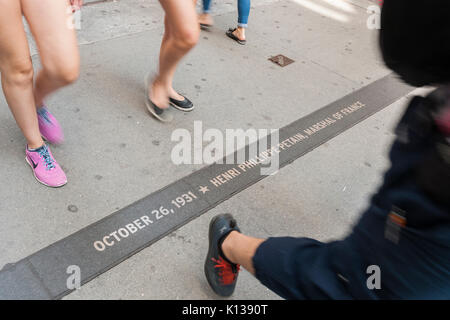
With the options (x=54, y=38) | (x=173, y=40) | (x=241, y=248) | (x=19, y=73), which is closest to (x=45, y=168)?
(x=19, y=73)

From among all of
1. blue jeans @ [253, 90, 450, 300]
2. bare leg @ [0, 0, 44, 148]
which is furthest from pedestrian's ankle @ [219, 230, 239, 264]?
bare leg @ [0, 0, 44, 148]

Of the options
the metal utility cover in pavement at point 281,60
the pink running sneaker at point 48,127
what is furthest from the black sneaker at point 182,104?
the metal utility cover in pavement at point 281,60

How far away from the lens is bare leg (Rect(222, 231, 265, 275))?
1313 mm

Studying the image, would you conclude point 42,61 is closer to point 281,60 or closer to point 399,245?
point 399,245

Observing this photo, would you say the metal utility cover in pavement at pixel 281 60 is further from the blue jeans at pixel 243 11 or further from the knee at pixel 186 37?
the knee at pixel 186 37

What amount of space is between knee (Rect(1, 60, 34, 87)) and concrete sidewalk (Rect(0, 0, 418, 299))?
0.49 metres

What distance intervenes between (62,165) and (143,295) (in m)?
0.90

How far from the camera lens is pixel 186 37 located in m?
2.16

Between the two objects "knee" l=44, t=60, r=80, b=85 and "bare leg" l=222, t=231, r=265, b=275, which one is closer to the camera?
"bare leg" l=222, t=231, r=265, b=275

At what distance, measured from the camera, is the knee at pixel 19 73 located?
1663mm

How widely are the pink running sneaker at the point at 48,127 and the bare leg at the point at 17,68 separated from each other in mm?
167

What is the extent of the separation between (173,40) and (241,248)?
137cm

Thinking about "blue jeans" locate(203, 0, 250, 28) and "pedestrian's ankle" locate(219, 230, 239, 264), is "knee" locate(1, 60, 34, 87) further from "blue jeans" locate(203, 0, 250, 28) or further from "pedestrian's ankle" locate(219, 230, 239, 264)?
"blue jeans" locate(203, 0, 250, 28)
